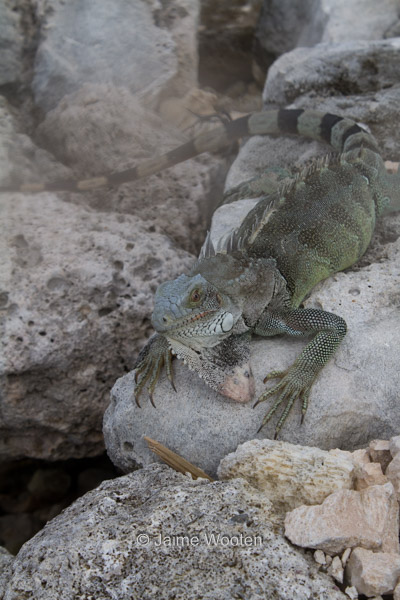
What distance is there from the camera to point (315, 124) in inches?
175

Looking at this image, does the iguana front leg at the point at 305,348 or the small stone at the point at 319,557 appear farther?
the iguana front leg at the point at 305,348

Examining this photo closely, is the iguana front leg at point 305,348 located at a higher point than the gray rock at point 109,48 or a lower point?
lower

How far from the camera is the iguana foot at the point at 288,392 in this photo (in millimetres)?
2701

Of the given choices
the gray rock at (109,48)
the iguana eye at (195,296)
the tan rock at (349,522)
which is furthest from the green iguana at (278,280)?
the gray rock at (109,48)

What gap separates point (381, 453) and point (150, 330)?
1.74m

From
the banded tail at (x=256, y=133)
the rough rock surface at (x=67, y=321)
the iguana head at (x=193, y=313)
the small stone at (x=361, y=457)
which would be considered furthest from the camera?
the banded tail at (x=256, y=133)

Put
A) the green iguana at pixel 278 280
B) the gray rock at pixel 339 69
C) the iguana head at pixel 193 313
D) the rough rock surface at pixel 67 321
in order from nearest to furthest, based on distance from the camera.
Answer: the iguana head at pixel 193 313, the green iguana at pixel 278 280, the rough rock surface at pixel 67 321, the gray rock at pixel 339 69

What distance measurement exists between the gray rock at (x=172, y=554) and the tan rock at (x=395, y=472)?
45 centimetres

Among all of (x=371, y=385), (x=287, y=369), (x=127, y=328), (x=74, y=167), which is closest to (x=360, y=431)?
(x=371, y=385)

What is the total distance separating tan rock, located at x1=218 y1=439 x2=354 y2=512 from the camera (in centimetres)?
226

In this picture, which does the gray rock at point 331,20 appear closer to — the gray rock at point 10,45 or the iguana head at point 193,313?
the gray rock at point 10,45

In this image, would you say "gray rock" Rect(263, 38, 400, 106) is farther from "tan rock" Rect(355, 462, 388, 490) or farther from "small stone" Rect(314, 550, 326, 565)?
"small stone" Rect(314, 550, 326, 565)

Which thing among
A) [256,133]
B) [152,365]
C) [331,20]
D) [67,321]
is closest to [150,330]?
[67,321]

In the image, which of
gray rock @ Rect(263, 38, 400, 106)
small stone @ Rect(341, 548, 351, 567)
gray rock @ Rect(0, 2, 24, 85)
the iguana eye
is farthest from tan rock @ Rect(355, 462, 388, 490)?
gray rock @ Rect(0, 2, 24, 85)
